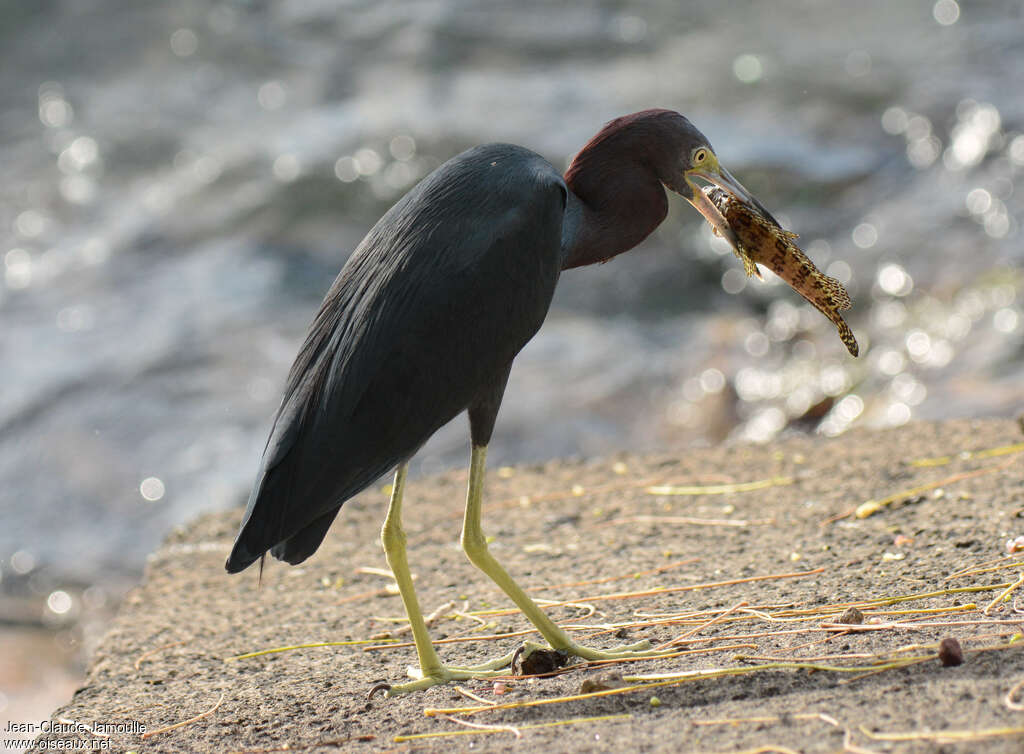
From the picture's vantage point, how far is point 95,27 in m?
16.0

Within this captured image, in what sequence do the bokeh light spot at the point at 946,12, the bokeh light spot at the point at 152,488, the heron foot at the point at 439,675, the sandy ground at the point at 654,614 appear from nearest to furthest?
the sandy ground at the point at 654,614, the heron foot at the point at 439,675, the bokeh light spot at the point at 152,488, the bokeh light spot at the point at 946,12

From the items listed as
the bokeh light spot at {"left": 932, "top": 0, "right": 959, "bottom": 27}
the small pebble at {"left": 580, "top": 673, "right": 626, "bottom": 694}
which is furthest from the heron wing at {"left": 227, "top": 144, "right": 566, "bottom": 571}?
the bokeh light spot at {"left": 932, "top": 0, "right": 959, "bottom": 27}

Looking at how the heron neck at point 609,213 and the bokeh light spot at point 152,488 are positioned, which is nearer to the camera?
the heron neck at point 609,213

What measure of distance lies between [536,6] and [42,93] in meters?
5.87

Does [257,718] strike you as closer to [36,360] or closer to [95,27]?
[36,360]

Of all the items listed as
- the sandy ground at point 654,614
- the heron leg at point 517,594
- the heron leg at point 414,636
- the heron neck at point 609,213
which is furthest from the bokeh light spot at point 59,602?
the heron neck at point 609,213

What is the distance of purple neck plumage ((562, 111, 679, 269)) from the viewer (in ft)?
14.1

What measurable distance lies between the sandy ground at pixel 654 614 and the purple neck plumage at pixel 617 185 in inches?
50.0

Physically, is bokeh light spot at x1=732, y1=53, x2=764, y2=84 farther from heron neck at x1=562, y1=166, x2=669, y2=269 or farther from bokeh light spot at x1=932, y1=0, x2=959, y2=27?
heron neck at x1=562, y1=166, x2=669, y2=269

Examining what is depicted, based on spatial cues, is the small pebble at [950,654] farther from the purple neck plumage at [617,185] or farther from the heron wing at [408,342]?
the purple neck plumage at [617,185]

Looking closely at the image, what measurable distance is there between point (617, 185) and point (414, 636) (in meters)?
1.61

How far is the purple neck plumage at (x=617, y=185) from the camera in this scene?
430 centimetres

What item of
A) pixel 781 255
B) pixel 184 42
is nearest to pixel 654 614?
pixel 781 255

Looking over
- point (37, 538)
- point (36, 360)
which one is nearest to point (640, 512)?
point (37, 538)
